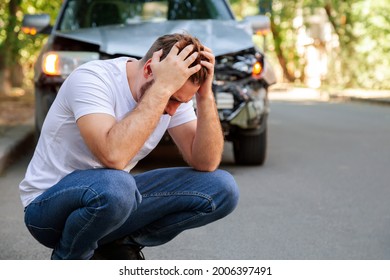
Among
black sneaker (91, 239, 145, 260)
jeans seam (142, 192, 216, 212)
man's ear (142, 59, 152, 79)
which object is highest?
man's ear (142, 59, 152, 79)

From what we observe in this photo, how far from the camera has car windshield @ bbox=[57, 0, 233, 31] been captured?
8.14 m

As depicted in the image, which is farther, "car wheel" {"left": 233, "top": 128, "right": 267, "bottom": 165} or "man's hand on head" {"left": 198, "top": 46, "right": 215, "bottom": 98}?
"car wheel" {"left": 233, "top": 128, "right": 267, "bottom": 165}

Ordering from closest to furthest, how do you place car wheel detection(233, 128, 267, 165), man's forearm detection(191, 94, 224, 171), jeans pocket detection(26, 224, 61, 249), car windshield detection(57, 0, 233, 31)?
jeans pocket detection(26, 224, 61, 249), man's forearm detection(191, 94, 224, 171), car wheel detection(233, 128, 267, 165), car windshield detection(57, 0, 233, 31)

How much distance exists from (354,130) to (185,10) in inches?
210

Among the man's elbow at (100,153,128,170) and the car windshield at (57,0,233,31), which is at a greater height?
the man's elbow at (100,153,128,170)

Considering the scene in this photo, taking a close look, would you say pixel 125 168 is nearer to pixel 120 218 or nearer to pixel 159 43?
pixel 120 218

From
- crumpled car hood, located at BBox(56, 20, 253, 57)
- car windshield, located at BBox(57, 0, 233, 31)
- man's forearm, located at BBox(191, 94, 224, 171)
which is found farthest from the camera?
car windshield, located at BBox(57, 0, 233, 31)

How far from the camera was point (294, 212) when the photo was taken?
604 cm

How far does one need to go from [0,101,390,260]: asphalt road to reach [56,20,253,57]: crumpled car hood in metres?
1.16

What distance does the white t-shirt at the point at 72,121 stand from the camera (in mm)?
3518

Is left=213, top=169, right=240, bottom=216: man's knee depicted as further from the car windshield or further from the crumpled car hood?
the car windshield

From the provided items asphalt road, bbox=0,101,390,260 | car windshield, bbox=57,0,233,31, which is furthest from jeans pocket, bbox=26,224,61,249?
car windshield, bbox=57,0,233,31

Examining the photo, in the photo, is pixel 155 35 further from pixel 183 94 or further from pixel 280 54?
pixel 280 54

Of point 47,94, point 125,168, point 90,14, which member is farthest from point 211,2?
point 125,168
